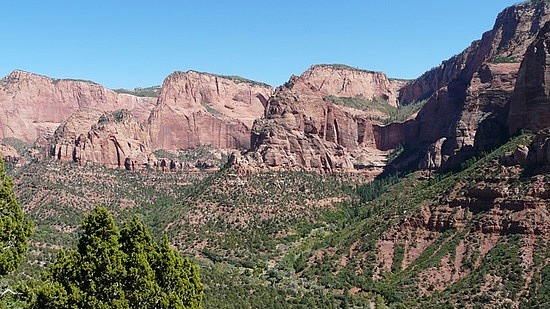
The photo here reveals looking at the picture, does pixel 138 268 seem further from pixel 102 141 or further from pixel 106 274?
pixel 102 141

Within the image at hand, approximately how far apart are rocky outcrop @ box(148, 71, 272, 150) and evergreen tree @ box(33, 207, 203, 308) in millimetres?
144889

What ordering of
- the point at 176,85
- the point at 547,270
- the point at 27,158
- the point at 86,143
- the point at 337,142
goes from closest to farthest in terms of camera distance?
1. the point at 547,270
2. the point at 86,143
3. the point at 337,142
4. the point at 27,158
5. the point at 176,85


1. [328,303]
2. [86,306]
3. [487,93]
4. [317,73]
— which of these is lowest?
[328,303]

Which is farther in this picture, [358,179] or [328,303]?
[358,179]

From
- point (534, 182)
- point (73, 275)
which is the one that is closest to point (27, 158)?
point (534, 182)

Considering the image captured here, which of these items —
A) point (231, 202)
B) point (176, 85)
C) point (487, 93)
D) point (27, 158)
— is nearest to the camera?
point (231, 202)

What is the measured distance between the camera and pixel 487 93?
109 m

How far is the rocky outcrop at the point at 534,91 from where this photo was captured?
266ft

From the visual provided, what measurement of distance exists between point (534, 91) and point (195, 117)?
11484 centimetres

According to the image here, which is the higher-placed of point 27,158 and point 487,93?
point 487,93

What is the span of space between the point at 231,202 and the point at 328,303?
144 feet

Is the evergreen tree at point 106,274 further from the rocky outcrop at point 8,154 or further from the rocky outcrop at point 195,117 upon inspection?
the rocky outcrop at point 8,154

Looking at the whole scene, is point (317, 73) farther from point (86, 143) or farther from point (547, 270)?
point (547, 270)

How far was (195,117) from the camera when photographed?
173125mm
